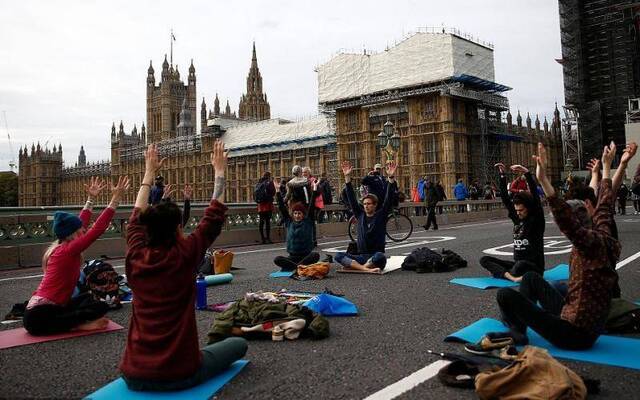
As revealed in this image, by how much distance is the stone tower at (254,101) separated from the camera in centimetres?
11062

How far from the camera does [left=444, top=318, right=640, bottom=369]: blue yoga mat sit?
378 cm

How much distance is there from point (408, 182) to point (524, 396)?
5488cm

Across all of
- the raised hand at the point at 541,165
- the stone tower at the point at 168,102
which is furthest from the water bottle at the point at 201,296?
the stone tower at the point at 168,102

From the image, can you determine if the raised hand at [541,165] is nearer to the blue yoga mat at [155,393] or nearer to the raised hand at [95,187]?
the blue yoga mat at [155,393]

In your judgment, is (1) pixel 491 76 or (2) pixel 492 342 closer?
(2) pixel 492 342

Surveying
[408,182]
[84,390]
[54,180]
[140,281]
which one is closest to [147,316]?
[140,281]

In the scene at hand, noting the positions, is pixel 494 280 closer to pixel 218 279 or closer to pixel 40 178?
pixel 218 279

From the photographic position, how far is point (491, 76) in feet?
186

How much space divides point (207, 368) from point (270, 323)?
1205 mm

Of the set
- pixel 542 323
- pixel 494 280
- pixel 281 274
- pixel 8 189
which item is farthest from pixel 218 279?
pixel 8 189

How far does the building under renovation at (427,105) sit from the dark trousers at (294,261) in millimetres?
45296

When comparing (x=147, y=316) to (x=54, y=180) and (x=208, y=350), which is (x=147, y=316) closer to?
(x=208, y=350)

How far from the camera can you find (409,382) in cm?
343

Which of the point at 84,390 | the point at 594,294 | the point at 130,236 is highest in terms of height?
the point at 130,236
